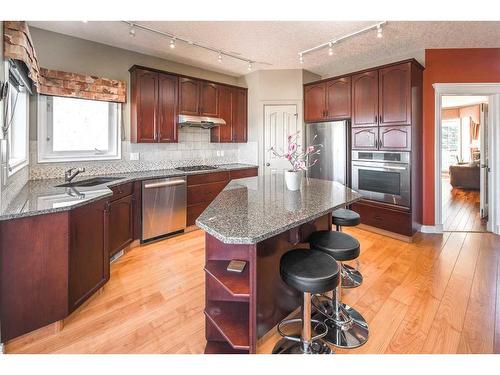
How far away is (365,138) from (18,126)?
4329mm

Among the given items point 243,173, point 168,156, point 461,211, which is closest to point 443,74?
point 461,211

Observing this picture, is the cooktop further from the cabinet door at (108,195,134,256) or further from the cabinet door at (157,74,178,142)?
the cabinet door at (108,195,134,256)

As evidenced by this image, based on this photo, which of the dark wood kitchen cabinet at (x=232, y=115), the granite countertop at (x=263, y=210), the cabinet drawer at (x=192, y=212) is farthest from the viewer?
the dark wood kitchen cabinet at (x=232, y=115)

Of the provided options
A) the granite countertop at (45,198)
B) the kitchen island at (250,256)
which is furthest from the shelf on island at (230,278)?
the granite countertop at (45,198)

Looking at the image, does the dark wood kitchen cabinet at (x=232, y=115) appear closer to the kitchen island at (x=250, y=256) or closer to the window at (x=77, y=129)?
the window at (x=77, y=129)

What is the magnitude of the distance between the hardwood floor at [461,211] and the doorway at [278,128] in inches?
114

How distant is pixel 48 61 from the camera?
Answer: 3012mm

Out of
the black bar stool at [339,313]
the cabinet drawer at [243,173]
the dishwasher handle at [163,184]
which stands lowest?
the black bar stool at [339,313]

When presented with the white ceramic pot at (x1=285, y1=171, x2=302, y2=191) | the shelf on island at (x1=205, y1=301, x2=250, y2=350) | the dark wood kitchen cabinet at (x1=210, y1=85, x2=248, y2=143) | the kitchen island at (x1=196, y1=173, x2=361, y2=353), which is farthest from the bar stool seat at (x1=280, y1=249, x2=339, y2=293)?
the dark wood kitchen cabinet at (x1=210, y1=85, x2=248, y2=143)

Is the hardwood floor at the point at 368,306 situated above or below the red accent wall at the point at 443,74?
below

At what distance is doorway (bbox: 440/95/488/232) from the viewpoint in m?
4.21

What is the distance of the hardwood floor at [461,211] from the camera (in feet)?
13.3
